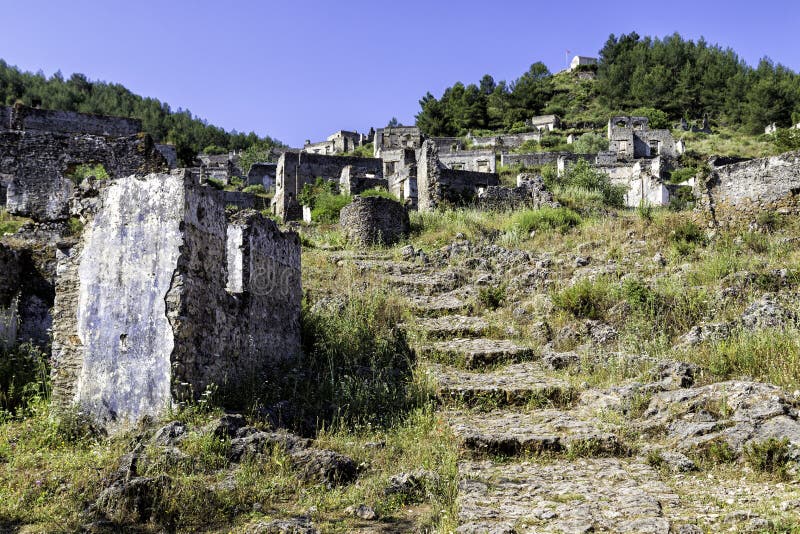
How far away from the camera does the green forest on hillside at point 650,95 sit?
63188 mm

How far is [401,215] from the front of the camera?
661 inches

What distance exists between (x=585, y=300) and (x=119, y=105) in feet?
281

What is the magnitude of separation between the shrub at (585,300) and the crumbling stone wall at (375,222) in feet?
23.5

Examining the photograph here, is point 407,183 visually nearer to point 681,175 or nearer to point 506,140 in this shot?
point 681,175

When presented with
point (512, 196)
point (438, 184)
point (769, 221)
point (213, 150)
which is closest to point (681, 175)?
point (512, 196)

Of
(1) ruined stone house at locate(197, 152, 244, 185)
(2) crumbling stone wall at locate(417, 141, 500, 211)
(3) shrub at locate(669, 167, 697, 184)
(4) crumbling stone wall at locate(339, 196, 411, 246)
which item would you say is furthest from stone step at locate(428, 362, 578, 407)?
(1) ruined stone house at locate(197, 152, 244, 185)

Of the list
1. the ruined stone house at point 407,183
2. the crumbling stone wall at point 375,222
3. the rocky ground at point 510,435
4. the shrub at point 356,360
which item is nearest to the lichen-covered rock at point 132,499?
the rocky ground at point 510,435

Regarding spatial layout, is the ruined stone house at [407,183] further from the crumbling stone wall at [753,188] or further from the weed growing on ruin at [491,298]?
the weed growing on ruin at [491,298]

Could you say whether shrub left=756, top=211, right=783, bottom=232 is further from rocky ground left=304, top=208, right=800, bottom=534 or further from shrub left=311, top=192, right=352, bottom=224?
shrub left=311, top=192, right=352, bottom=224

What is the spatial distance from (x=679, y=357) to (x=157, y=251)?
604 cm

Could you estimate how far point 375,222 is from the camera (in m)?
16.2

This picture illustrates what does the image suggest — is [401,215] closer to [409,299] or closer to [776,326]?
[409,299]

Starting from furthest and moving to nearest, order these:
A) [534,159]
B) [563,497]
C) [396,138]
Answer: [396,138], [534,159], [563,497]

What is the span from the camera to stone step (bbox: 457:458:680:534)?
13.0ft
